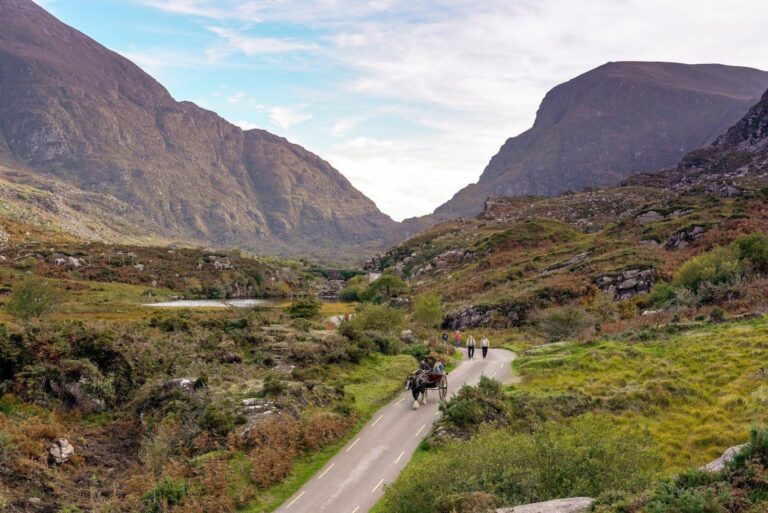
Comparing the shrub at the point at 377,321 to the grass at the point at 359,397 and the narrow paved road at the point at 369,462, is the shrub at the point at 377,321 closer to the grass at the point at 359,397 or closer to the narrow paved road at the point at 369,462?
the grass at the point at 359,397

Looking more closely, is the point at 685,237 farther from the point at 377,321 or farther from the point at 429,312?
the point at 377,321

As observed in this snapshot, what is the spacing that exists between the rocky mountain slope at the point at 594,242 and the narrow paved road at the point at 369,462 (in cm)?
2771

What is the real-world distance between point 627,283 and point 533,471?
52.2 meters

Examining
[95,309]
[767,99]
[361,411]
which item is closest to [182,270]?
[95,309]

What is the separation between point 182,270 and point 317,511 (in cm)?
10911

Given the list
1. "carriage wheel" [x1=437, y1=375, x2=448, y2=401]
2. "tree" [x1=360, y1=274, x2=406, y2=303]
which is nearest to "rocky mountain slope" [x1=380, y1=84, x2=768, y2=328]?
"tree" [x1=360, y1=274, x2=406, y2=303]

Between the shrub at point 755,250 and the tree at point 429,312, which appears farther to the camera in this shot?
the tree at point 429,312

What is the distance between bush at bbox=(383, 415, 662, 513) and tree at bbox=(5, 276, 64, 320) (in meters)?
42.2

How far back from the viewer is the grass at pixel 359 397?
1748 centimetres

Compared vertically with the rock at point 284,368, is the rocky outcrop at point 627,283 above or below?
above

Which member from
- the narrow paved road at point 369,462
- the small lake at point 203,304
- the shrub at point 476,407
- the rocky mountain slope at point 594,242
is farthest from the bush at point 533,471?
the small lake at point 203,304

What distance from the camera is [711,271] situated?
45.6 metres

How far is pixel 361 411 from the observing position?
80.0ft

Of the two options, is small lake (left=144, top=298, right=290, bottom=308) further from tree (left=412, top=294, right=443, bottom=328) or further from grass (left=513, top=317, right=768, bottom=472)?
grass (left=513, top=317, right=768, bottom=472)
